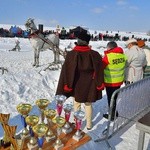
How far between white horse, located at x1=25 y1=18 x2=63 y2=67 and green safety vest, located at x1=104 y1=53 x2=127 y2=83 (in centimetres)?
654

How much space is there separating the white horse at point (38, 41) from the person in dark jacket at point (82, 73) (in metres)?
6.97

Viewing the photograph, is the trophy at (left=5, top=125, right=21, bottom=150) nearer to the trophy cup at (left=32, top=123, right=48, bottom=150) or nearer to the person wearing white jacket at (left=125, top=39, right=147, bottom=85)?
the trophy cup at (left=32, top=123, right=48, bottom=150)

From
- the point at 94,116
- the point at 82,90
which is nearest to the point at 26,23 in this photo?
the point at 94,116

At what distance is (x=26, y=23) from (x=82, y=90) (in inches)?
309

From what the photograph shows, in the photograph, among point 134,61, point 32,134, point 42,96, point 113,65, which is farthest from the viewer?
point 42,96

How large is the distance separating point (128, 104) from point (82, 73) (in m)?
1.12

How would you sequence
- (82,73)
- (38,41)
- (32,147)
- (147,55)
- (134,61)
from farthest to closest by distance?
(38,41) < (147,55) < (134,61) < (82,73) < (32,147)

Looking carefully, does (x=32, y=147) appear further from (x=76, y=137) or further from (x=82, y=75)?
(x=82, y=75)

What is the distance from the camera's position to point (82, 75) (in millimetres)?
4852

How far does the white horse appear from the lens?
12000 millimetres

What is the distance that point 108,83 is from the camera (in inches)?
217

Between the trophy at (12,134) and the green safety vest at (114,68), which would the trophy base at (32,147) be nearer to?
the trophy at (12,134)

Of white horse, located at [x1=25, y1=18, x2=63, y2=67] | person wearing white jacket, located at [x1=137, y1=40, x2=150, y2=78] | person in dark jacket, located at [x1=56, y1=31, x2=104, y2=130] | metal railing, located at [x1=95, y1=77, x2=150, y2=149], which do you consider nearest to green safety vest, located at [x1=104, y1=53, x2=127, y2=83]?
metal railing, located at [x1=95, y1=77, x2=150, y2=149]

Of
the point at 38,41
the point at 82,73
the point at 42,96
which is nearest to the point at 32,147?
the point at 82,73
